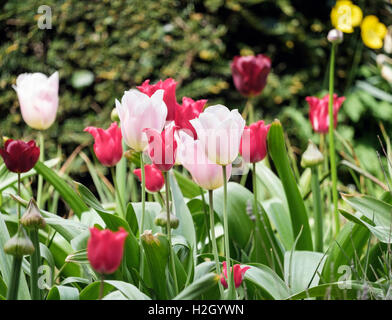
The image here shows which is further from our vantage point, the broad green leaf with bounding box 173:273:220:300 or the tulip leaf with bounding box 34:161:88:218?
the tulip leaf with bounding box 34:161:88:218

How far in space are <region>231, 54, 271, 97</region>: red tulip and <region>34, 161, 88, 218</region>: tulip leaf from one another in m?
0.59

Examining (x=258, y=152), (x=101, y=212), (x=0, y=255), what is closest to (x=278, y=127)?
(x=258, y=152)

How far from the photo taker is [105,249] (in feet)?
2.24

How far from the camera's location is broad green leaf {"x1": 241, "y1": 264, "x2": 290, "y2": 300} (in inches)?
38.5

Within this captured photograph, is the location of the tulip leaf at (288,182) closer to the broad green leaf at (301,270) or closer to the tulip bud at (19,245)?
the broad green leaf at (301,270)

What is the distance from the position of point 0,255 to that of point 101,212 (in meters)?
0.19

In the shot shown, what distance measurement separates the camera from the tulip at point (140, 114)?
0.92m

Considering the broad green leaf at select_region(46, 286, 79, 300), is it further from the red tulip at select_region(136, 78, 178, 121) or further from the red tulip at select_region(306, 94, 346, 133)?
the red tulip at select_region(306, 94, 346, 133)

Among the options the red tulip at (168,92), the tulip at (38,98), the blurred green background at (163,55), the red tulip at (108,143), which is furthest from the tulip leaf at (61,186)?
the blurred green background at (163,55)

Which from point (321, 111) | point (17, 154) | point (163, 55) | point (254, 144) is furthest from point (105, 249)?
point (163, 55)

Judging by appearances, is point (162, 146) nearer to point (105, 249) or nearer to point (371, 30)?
point (105, 249)

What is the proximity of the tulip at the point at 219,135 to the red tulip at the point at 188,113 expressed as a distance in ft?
0.48

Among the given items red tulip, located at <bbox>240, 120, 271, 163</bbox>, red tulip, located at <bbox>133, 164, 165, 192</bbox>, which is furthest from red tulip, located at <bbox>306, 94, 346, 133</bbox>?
red tulip, located at <bbox>133, 164, 165, 192</bbox>
